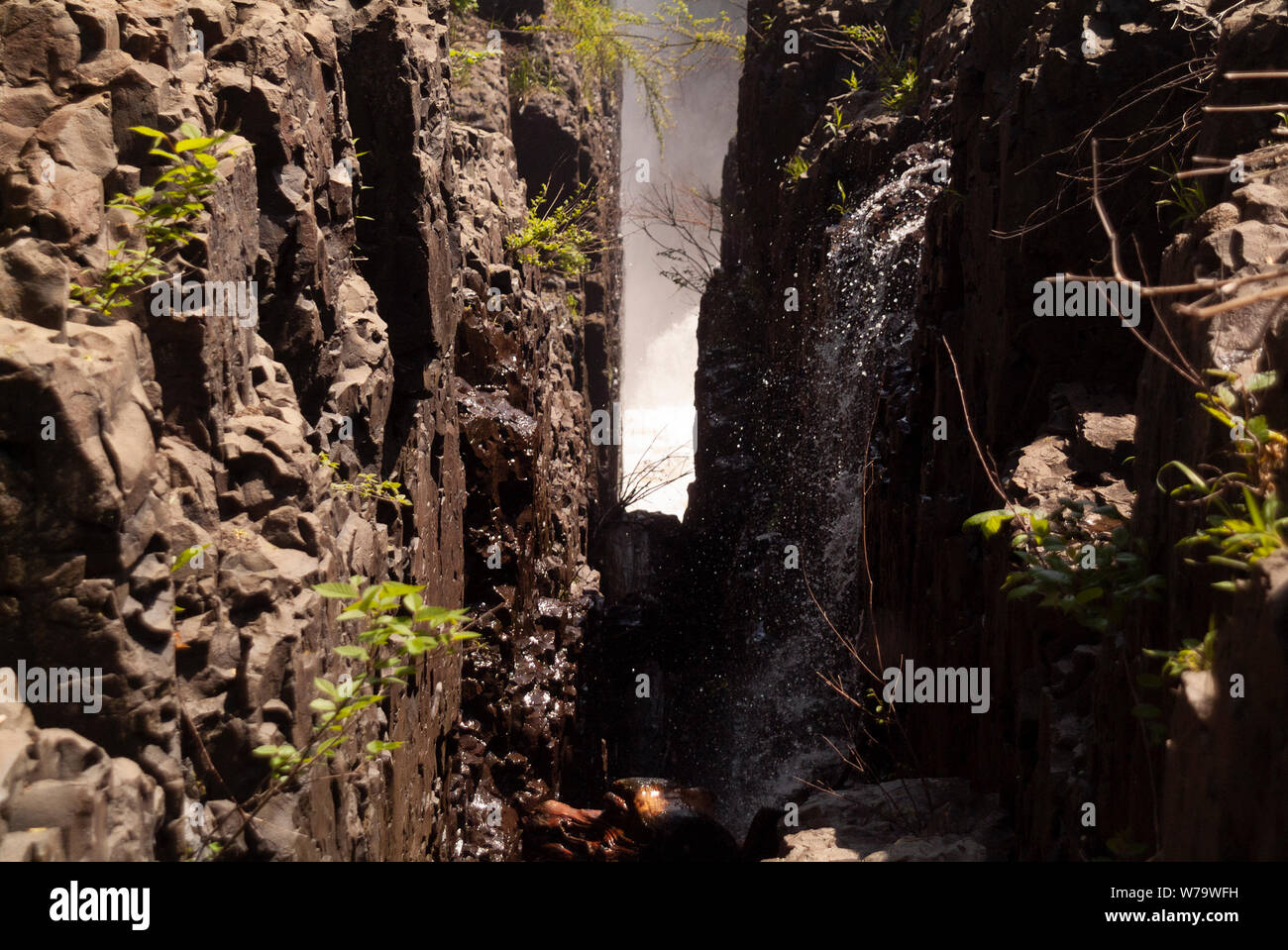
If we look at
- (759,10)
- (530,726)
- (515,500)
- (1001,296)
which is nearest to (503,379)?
(515,500)

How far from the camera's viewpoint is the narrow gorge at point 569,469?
109 inches

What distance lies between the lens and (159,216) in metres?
3.43

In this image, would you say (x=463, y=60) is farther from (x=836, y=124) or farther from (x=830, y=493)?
(x=830, y=493)

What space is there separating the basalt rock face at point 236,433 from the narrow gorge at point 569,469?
0.02 metres

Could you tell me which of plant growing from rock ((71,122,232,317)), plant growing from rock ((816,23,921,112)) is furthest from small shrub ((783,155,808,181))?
plant growing from rock ((71,122,232,317))

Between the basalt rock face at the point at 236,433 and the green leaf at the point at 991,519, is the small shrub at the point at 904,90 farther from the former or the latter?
the green leaf at the point at 991,519

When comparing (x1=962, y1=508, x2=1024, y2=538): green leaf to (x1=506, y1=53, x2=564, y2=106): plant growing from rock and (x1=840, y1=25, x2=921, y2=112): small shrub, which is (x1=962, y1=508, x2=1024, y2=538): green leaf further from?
(x1=506, y1=53, x2=564, y2=106): plant growing from rock

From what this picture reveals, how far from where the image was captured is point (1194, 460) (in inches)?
117

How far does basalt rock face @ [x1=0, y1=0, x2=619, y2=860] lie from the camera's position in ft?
9.06

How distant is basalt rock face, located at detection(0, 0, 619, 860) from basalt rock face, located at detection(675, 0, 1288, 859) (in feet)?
9.84

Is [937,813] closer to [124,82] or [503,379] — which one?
[124,82]

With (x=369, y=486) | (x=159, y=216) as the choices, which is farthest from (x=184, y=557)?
(x=369, y=486)

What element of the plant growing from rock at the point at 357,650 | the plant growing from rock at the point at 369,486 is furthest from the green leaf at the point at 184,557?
the plant growing from rock at the point at 369,486

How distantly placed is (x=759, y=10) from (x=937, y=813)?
45.1 ft
